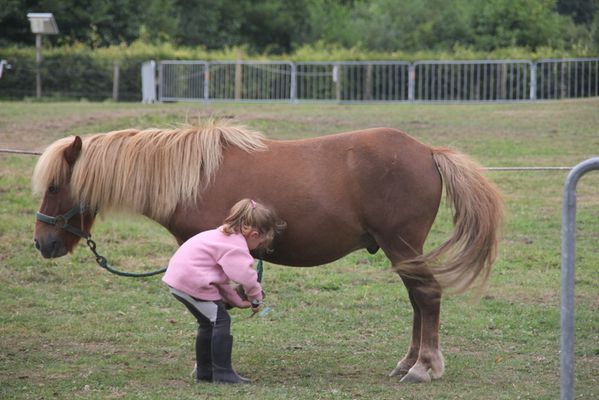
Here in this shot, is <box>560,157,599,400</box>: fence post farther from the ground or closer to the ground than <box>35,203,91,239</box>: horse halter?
farther from the ground

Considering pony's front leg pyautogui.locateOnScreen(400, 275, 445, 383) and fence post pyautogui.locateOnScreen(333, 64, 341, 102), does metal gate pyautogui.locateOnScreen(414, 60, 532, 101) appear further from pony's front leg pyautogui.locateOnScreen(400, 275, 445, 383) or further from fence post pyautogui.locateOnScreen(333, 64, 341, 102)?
pony's front leg pyautogui.locateOnScreen(400, 275, 445, 383)


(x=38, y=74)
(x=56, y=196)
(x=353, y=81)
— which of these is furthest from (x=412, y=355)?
(x=38, y=74)

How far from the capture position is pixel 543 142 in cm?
1708

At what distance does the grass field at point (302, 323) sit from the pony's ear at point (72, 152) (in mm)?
540

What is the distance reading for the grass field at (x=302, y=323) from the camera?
6035 millimetres

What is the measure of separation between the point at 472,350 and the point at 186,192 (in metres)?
2.58

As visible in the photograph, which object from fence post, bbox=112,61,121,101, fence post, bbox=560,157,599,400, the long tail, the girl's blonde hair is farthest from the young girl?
fence post, bbox=112,61,121,101

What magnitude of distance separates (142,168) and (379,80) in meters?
22.2

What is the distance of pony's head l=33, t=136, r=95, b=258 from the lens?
648cm

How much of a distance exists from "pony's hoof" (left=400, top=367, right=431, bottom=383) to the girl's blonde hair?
4.35ft

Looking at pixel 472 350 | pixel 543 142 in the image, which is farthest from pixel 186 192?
pixel 543 142

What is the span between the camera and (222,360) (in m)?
5.92

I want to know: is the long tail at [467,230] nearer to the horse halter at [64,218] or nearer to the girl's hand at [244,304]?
the girl's hand at [244,304]

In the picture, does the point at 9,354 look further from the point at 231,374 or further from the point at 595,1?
the point at 595,1
